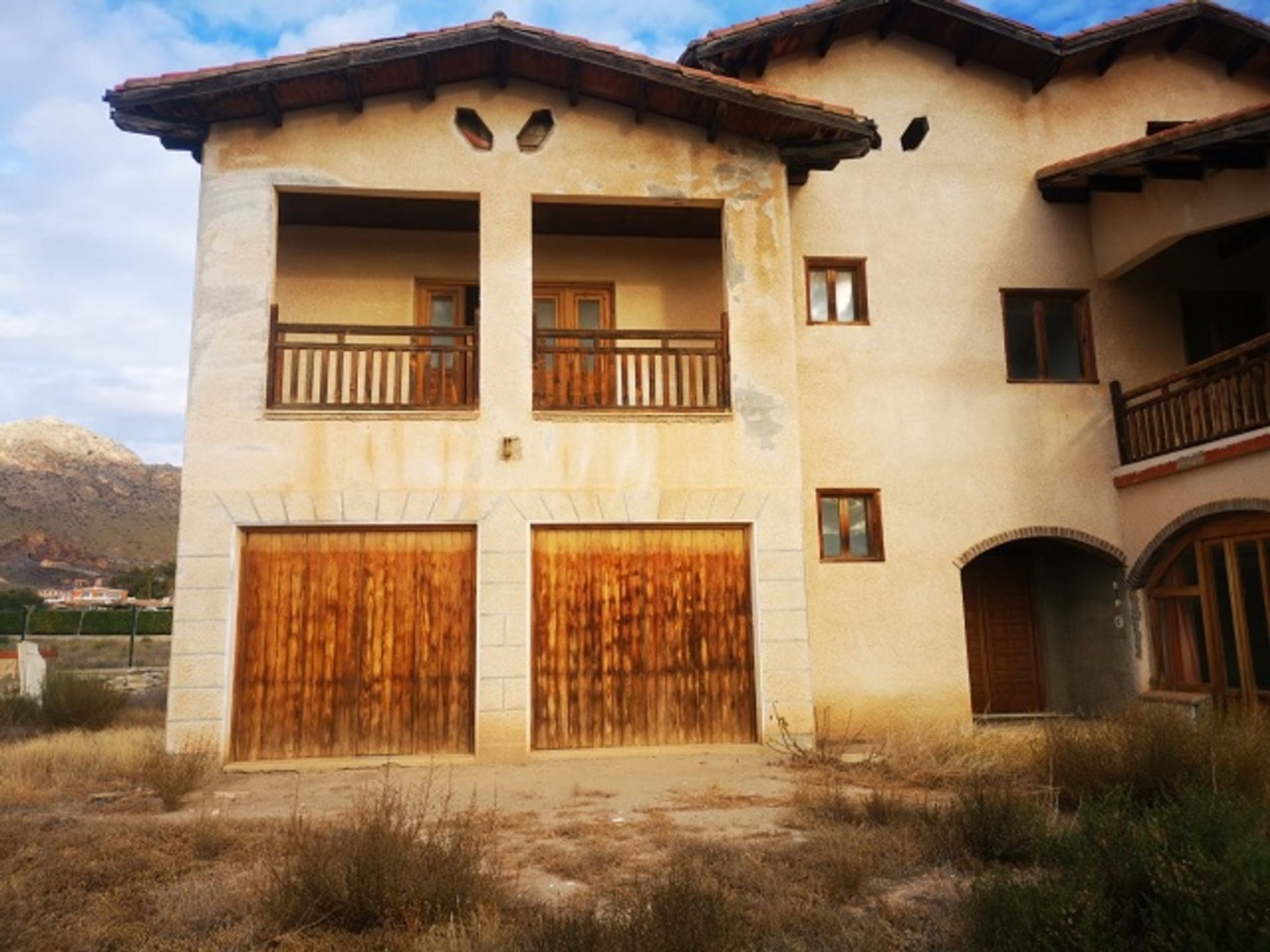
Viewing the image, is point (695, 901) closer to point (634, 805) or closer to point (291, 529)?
point (634, 805)

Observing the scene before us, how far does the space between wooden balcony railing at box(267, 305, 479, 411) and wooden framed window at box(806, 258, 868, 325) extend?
Result: 183 inches

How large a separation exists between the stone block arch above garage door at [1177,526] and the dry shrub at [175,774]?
10.7m

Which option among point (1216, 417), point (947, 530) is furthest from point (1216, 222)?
point (947, 530)

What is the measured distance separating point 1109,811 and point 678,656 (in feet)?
18.4

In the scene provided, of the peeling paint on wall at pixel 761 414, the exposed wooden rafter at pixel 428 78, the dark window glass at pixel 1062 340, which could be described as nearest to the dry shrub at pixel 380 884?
the peeling paint on wall at pixel 761 414

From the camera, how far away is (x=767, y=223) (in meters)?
11.4

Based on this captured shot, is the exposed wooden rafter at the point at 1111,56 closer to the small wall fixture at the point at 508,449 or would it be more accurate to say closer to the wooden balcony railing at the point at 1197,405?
the wooden balcony railing at the point at 1197,405

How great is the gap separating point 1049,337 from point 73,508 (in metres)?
81.0

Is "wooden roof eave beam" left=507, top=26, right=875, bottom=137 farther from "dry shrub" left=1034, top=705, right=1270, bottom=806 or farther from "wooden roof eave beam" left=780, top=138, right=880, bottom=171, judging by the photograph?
"dry shrub" left=1034, top=705, right=1270, bottom=806

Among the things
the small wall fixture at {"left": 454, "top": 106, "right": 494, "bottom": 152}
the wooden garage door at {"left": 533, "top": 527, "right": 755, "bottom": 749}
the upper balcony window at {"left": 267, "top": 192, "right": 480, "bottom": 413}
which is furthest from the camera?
the upper balcony window at {"left": 267, "top": 192, "right": 480, "bottom": 413}

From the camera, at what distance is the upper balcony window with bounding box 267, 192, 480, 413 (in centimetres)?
1158

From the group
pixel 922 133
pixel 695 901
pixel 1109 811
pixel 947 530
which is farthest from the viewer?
pixel 922 133

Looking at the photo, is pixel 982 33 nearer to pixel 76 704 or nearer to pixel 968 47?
pixel 968 47

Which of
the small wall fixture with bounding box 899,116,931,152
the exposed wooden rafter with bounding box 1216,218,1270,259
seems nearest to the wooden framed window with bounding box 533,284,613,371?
the small wall fixture with bounding box 899,116,931,152
